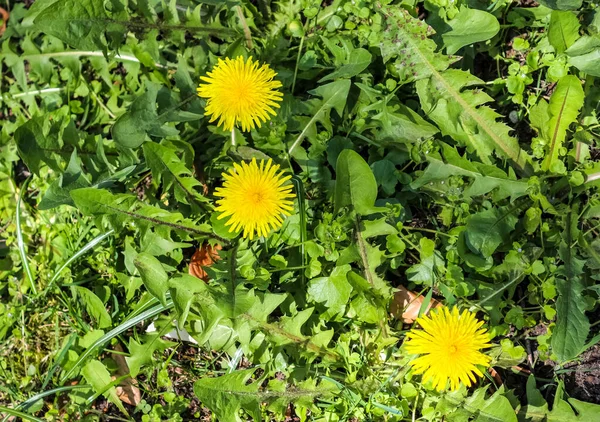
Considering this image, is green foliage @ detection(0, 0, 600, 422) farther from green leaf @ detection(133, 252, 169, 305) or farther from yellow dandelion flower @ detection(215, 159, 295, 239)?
yellow dandelion flower @ detection(215, 159, 295, 239)

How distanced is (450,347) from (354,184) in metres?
0.70

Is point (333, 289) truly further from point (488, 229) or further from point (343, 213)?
point (488, 229)

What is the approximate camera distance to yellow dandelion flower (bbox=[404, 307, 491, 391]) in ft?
→ 6.72

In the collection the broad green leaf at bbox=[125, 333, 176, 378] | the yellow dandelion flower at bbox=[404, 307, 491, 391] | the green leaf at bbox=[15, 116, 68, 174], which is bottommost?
the broad green leaf at bbox=[125, 333, 176, 378]

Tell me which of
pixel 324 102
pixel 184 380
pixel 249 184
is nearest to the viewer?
pixel 249 184

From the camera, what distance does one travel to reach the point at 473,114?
7.95ft

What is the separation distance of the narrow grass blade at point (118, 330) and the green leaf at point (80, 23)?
44.5 inches

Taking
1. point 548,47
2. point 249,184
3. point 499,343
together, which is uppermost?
point 548,47

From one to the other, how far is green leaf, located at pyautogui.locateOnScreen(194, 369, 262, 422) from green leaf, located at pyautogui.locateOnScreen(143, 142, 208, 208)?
28.6 inches

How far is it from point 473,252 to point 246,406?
108cm

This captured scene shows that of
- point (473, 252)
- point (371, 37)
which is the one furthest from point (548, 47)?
point (473, 252)

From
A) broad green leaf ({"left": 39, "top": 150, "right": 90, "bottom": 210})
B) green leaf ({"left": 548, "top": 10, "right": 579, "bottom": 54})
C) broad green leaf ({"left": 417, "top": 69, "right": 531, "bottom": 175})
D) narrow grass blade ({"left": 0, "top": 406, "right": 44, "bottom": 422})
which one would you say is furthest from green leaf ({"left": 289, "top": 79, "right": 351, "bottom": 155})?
narrow grass blade ({"left": 0, "top": 406, "right": 44, "bottom": 422})

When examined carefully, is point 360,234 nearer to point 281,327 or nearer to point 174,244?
point 281,327

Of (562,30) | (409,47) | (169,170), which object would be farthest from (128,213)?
(562,30)
